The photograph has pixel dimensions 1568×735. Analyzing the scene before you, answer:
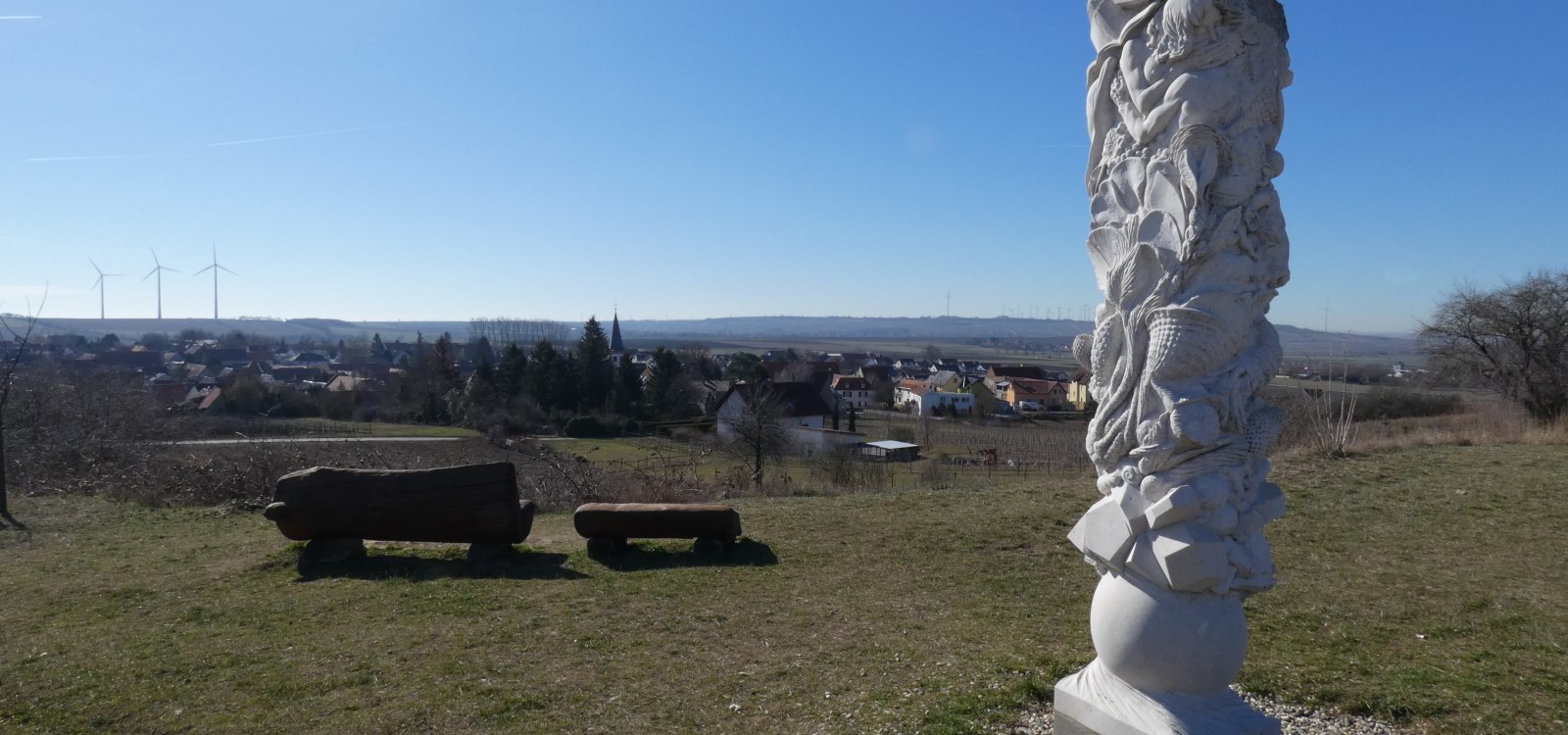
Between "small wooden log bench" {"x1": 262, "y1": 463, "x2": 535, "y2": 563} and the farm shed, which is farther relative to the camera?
the farm shed

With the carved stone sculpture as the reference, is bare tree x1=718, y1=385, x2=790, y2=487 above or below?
below

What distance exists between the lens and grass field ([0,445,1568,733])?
5.54 metres

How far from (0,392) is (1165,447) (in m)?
20.3

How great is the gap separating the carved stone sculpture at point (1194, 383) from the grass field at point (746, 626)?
1562 millimetres

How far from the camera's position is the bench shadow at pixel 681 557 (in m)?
9.67

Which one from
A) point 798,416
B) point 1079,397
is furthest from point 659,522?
point 1079,397

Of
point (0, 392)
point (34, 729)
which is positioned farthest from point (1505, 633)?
point (0, 392)

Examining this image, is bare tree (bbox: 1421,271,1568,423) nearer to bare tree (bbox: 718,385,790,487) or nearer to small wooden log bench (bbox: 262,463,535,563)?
bare tree (bbox: 718,385,790,487)

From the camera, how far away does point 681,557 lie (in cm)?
998

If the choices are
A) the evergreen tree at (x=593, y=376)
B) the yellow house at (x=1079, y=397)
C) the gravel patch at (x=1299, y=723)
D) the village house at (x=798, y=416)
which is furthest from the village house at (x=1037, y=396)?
the gravel patch at (x=1299, y=723)

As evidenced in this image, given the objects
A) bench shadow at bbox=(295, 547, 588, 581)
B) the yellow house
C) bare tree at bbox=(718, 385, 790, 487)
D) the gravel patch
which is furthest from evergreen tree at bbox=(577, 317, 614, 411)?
the gravel patch

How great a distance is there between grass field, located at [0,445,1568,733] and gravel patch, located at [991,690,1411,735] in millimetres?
136

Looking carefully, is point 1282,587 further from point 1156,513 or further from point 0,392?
point 0,392

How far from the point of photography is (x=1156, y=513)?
155 inches
